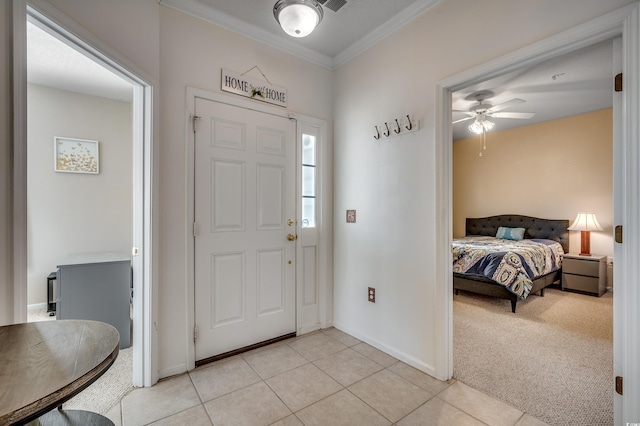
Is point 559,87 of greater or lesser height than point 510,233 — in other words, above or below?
above

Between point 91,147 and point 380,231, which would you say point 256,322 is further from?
point 91,147

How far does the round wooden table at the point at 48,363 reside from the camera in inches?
24.1

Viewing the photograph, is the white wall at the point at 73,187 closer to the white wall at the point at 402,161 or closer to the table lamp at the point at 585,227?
the white wall at the point at 402,161

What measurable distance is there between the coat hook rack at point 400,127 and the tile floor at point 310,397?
6.22ft

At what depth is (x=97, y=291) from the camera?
257 centimetres

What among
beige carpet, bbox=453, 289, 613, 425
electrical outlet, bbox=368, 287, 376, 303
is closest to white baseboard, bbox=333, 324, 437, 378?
beige carpet, bbox=453, 289, 613, 425

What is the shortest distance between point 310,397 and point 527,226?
5209 mm

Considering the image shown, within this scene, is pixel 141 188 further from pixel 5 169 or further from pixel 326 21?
pixel 326 21

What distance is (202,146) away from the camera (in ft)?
7.43

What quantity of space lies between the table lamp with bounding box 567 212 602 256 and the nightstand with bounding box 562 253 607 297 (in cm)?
14

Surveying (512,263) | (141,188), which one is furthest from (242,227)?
(512,263)

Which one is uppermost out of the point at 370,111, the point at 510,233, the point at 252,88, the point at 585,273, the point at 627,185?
the point at 252,88

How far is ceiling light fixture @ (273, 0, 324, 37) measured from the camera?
73.0 inches

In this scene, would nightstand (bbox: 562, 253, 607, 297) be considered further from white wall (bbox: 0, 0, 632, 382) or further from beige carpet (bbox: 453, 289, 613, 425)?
white wall (bbox: 0, 0, 632, 382)
